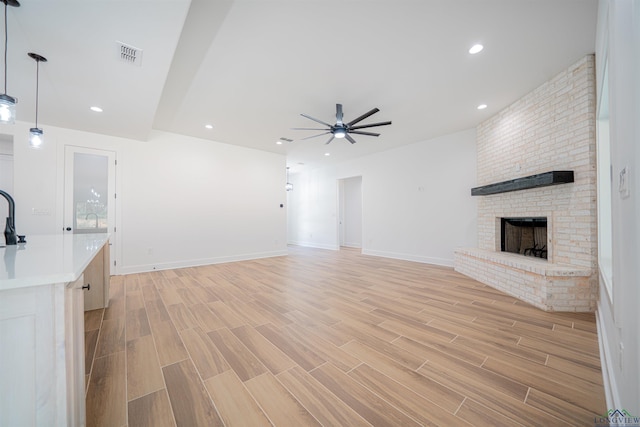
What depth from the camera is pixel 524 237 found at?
157 inches

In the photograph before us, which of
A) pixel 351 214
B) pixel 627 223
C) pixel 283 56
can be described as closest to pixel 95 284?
pixel 283 56

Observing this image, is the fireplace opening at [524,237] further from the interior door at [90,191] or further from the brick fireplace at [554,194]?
the interior door at [90,191]

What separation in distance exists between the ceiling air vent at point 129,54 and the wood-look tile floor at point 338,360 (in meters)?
2.62

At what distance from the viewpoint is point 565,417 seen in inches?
49.6

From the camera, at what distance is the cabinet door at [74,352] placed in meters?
0.92

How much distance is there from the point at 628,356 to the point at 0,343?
256 centimetres

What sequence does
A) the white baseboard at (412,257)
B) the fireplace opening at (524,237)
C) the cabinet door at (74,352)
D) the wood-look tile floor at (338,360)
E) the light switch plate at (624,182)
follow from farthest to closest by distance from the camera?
Answer: 1. the white baseboard at (412,257)
2. the fireplace opening at (524,237)
3. the wood-look tile floor at (338,360)
4. the light switch plate at (624,182)
5. the cabinet door at (74,352)

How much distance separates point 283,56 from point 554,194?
386 centimetres

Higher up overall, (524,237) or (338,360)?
(524,237)

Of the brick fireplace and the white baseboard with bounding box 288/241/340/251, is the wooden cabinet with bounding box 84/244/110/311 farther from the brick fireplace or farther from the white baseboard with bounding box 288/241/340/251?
the white baseboard with bounding box 288/241/340/251

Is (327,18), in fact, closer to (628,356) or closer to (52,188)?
(628,356)

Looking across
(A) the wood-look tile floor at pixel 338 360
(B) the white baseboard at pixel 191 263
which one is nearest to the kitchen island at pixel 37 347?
(A) the wood-look tile floor at pixel 338 360

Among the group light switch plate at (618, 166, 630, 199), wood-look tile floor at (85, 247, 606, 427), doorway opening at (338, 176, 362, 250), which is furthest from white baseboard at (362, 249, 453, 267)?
light switch plate at (618, 166, 630, 199)

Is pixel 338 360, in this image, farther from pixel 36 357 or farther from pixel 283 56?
pixel 283 56
